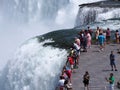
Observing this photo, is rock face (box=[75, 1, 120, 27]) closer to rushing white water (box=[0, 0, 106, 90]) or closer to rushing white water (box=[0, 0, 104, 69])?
rushing white water (box=[0, 0, 106, 90])

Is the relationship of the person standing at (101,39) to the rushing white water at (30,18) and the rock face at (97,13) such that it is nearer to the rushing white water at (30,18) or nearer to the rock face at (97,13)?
the rock face at (97,13)

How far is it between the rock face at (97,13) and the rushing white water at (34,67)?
586 inches

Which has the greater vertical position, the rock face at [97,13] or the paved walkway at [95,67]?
the rock face at [97,13]

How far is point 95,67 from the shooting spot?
132 ft

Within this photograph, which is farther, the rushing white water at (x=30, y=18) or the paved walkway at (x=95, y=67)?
the rushing white water at (x=30, y=18)

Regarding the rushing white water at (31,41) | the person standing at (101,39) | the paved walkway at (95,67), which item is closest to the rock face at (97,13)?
the rushing white water at (31,41)

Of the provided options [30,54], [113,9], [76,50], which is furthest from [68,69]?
[113,9]

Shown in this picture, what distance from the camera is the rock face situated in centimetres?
6288

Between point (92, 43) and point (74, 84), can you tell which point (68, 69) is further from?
point (92, 43)

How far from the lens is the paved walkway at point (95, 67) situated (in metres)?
36.8

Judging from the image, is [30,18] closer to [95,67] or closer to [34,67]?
[34,67]

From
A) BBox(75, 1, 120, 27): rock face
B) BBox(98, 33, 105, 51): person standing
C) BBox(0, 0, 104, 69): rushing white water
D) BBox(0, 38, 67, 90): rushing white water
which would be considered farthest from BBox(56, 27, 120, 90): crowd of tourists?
BBox(0, 0, 104, 69): rushing white water

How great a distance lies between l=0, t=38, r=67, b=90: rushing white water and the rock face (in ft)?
48.9

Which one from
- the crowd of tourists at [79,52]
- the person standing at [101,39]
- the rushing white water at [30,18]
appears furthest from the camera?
the rushing white water at [30,18]
